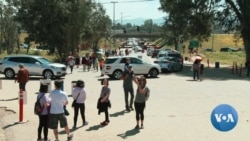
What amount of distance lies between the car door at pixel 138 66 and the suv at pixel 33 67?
17.1 feet

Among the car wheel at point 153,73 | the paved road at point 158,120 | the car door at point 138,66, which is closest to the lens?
the paved road at point 158,120

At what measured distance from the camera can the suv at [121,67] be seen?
3281 cm

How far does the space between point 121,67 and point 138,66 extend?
5.27 ft

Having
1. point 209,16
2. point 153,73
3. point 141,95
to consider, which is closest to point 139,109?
point 141,95

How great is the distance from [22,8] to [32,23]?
2769 mm

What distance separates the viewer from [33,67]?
32.4m

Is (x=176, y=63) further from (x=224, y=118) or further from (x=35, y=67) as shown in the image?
(x=224, y=118)

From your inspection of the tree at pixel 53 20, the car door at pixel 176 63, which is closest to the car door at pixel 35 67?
the car door at pixel 176 63

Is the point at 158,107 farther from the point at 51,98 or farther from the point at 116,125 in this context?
the point at 51,98

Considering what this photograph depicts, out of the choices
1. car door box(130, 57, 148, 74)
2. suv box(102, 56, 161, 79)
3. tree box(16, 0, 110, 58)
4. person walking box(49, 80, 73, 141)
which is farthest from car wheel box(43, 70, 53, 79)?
tree box(16, 0, 110, 58)

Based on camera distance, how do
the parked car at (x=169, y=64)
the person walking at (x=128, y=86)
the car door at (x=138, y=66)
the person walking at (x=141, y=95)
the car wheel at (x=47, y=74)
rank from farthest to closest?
the parked car at (x=169, y=64), the car door at (x=138, y=66), the car wheel at (x=47, y=74), the person walking at (x=128, y=86), the person walking at (x=141, y=95)

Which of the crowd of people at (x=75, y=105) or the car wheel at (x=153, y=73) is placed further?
the car wheel at (x=153, y=73)

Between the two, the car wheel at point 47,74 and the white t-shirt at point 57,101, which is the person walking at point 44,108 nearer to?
the white t-shirt at point 57,101

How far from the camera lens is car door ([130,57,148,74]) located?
3375cm
